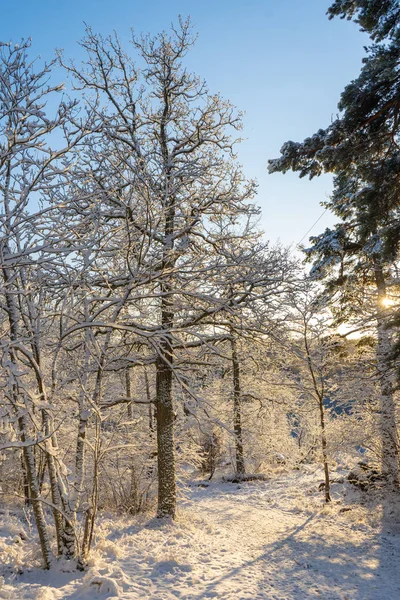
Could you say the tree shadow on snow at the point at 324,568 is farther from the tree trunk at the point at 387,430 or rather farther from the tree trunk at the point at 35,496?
the tree trunk at the point at 387,430

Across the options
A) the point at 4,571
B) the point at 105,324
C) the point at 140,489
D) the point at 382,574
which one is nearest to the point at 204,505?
the point at 140,489

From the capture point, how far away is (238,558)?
6.46 m

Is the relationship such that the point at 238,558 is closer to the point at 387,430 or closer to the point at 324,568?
the point at 324,568

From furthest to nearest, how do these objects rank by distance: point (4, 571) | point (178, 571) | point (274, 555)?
point (274, 555)
point (178, 571)
point (4, 571)

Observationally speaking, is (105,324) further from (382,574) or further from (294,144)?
(382,574)

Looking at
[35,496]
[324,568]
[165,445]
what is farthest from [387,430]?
[35,496]

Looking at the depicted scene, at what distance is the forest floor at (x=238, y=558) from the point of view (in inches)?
185

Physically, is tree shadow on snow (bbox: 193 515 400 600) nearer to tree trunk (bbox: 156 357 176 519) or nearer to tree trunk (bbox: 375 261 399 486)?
tree trunk (bbox: 156 357 176 519)

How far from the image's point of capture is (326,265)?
1002cm

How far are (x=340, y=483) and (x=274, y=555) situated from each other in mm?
8019

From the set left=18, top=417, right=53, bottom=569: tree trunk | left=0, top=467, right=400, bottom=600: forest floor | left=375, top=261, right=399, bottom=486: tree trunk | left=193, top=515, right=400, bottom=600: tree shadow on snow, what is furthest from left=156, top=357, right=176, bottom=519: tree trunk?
left=375, top=261, right=399, bottom=486: tree trunk

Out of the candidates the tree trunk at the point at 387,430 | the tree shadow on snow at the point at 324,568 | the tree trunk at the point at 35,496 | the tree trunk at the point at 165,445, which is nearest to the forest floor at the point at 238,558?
the tree shadow on snow at the point at 324,568

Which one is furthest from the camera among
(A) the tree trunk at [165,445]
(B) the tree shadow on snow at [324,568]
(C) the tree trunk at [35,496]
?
(A) the tree trunk at [165,445]

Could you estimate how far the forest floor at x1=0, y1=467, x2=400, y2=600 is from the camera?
15.4ft
